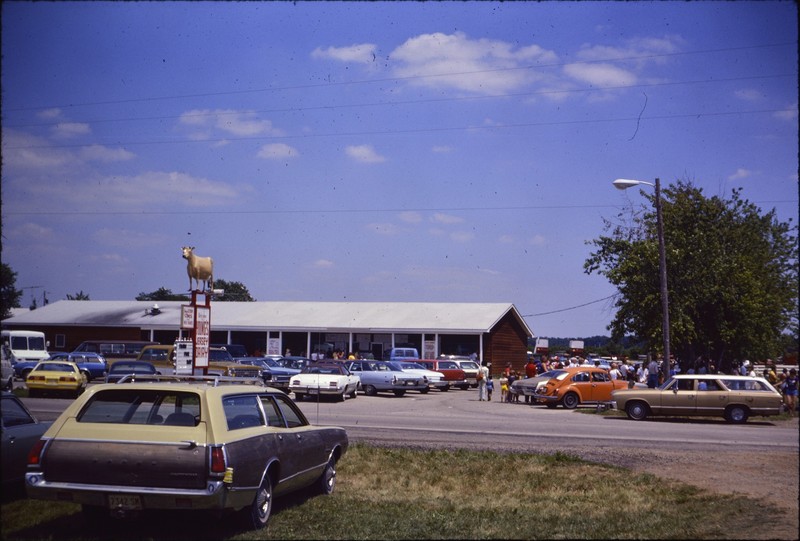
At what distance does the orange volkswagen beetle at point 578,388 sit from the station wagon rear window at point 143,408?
23220 millimetres

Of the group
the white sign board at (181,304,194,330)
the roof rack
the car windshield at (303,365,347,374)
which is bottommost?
the car windshield at (303,365,347,374)

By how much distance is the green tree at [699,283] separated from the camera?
37125 millimetres

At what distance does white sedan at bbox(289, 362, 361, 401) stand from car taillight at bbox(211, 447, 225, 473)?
21.7 m

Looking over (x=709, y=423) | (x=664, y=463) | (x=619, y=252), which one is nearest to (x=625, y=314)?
(x=619, y=252)

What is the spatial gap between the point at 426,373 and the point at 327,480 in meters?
27.1

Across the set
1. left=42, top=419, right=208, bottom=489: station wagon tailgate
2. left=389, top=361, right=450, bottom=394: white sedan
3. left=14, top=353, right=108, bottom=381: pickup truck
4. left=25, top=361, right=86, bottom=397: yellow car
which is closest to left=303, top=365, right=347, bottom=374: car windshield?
left=389, top=361, right=450, bottom=394: white sedan

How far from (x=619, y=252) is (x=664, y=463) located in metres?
28.2

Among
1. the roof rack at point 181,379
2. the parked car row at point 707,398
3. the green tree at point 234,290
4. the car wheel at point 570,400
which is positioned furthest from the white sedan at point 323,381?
the green tree at point 234,290

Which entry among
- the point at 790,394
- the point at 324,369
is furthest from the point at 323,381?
the point at 790,394

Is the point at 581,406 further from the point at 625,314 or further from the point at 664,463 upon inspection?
the point at 664,463

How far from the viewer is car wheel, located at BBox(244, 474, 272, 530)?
27.6 feet

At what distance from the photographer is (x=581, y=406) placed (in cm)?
3180

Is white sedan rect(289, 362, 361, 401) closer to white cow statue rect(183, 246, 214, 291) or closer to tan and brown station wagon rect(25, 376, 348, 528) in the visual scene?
white cow statue rect(183, 246, 214, 291)

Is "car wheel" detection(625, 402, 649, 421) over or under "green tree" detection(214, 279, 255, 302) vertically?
under
